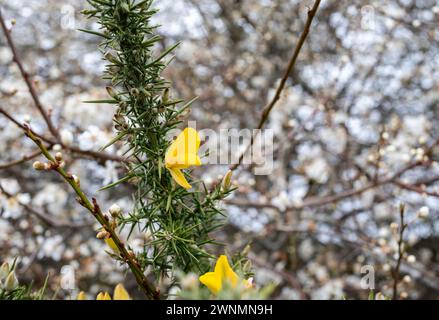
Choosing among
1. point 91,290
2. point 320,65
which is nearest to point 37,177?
point 91,290

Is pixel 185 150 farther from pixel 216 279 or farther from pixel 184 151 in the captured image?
pixel 216 279

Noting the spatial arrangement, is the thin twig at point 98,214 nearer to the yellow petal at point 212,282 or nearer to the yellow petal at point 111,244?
the yellow petal at point 111,244

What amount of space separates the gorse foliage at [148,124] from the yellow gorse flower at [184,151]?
3 cm

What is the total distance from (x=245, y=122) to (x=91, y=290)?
1.68 metres

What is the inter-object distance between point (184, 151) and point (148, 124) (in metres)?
0.11

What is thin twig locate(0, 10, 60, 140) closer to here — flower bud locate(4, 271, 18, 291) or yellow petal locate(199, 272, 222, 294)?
flower bud locate(4, 271, 18, 291)

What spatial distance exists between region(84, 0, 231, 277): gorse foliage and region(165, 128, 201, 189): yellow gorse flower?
0.03 metres

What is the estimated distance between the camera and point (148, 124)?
0.78 m

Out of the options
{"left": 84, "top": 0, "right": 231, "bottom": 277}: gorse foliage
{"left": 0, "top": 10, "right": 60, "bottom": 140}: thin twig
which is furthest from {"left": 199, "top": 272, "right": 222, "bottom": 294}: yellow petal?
{"left": 0, "top": 10, "right": 60, "bottom": 140}: thin twig

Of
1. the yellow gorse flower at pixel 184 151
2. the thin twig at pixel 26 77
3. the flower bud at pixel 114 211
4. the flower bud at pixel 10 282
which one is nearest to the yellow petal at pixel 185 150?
the yellow gorse flower at pixel 184 151

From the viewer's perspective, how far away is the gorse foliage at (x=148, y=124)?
74 cm

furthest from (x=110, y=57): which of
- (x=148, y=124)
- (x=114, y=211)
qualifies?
(x=114, y=211)

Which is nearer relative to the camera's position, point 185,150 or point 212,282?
point 212,282
